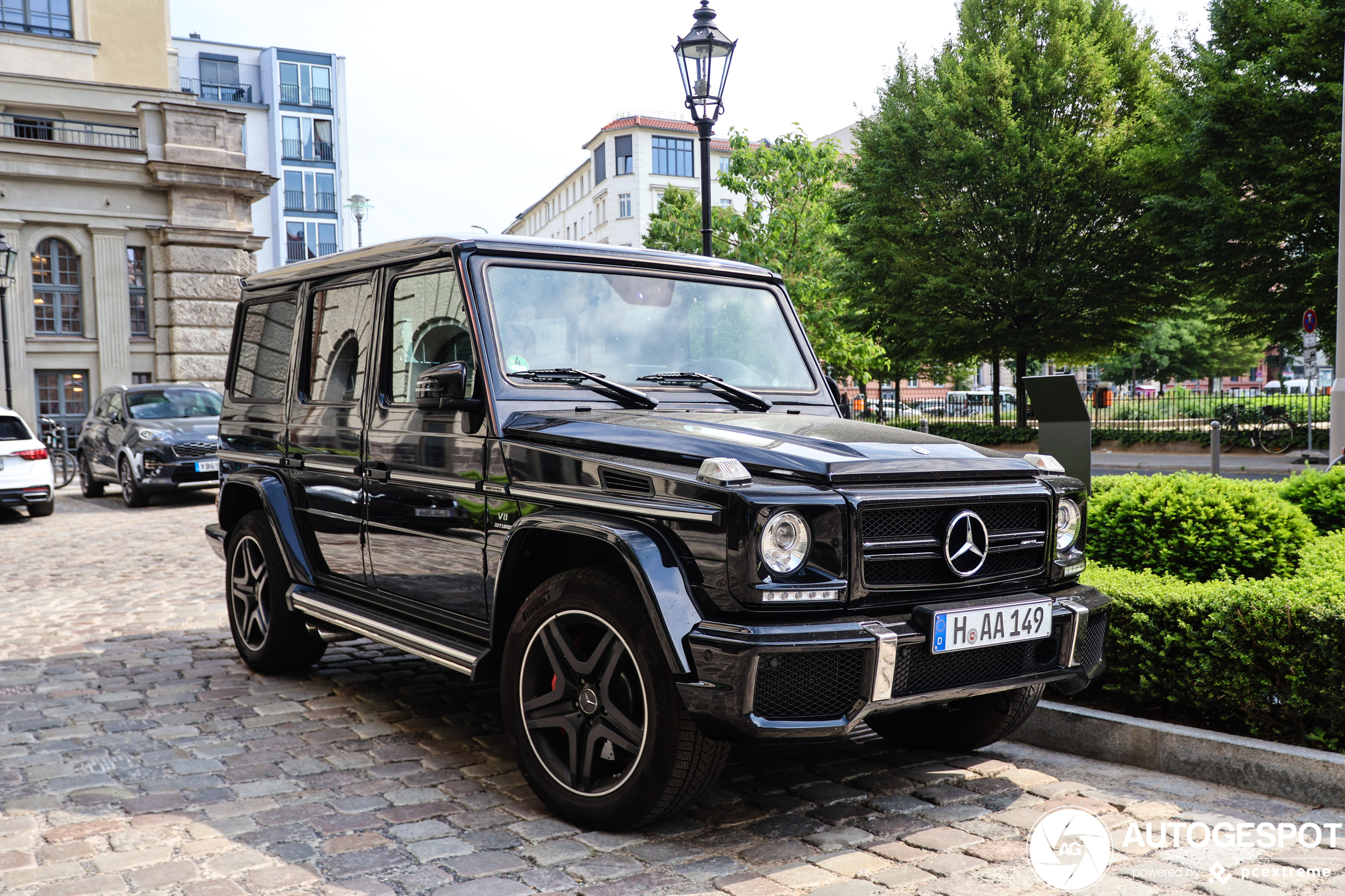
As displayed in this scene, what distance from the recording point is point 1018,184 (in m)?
26.6

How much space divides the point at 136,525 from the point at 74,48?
19.6 m

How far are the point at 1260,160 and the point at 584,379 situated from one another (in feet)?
69.4

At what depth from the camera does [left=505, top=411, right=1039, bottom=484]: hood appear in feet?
11.5

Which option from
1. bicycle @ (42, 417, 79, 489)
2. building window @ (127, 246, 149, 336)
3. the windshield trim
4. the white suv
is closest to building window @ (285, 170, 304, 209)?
building window @ (127, 246, 149, 336)

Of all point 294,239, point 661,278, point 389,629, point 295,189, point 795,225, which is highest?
point 295,189

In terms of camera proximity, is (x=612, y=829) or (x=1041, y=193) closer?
(x=612, y=829)

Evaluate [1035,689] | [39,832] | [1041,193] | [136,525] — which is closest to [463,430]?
[39,832]

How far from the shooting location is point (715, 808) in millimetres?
4031

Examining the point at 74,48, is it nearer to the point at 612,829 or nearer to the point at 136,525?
the point at 136,525

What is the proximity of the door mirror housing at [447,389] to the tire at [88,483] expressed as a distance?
17.7 m

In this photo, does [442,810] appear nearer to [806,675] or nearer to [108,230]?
[806,675]

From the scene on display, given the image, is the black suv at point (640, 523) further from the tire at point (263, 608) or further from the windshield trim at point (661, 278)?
the tire at point (263, 608)

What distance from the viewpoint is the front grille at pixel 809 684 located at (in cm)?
320

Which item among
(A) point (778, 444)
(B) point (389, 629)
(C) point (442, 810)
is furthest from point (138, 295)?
(A) point (778, 444)
